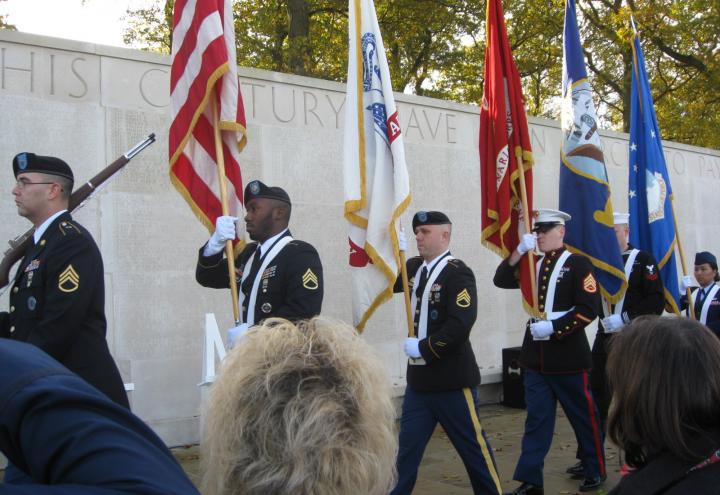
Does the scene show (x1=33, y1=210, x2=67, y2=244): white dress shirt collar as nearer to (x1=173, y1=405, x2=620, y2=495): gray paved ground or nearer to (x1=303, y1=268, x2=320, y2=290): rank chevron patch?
(x1=303, y1=268, x2=320, y2=290): rank chevron patch

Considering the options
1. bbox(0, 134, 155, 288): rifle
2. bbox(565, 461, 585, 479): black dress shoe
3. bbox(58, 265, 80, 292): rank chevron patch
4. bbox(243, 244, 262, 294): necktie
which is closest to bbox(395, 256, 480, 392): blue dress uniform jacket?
bbox(243, 244, 262, 294): necktie

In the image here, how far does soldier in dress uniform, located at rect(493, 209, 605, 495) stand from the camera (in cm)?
527

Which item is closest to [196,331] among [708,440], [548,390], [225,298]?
[225,298]

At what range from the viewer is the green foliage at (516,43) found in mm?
16562

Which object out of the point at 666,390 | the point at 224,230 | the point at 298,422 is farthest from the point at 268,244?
the point at 298,422

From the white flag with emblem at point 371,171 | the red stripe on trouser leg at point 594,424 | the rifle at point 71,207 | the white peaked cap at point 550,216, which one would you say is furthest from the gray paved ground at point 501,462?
the rifle at point 71,207

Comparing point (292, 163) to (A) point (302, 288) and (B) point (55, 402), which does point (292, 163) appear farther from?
(B) point (55, 402)

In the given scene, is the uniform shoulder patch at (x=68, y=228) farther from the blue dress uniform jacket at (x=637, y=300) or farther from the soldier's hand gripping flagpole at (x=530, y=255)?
the blue dress uniform jacket at (x=637, y=300)

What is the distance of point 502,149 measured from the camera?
18.7ft

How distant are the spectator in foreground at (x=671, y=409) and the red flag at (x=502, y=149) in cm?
363

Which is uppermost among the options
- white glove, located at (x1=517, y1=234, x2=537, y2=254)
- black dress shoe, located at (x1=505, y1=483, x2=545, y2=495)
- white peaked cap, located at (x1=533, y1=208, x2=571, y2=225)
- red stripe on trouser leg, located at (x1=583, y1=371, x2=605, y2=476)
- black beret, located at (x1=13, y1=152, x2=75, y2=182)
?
black beret, located at (x1=13, y1=152, x2=75, y2=182)

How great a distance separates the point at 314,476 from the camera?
4.28 ft

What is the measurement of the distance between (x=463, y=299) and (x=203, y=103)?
79.4 inches

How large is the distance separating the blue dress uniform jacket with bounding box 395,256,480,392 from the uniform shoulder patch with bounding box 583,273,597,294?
104 centimetres
